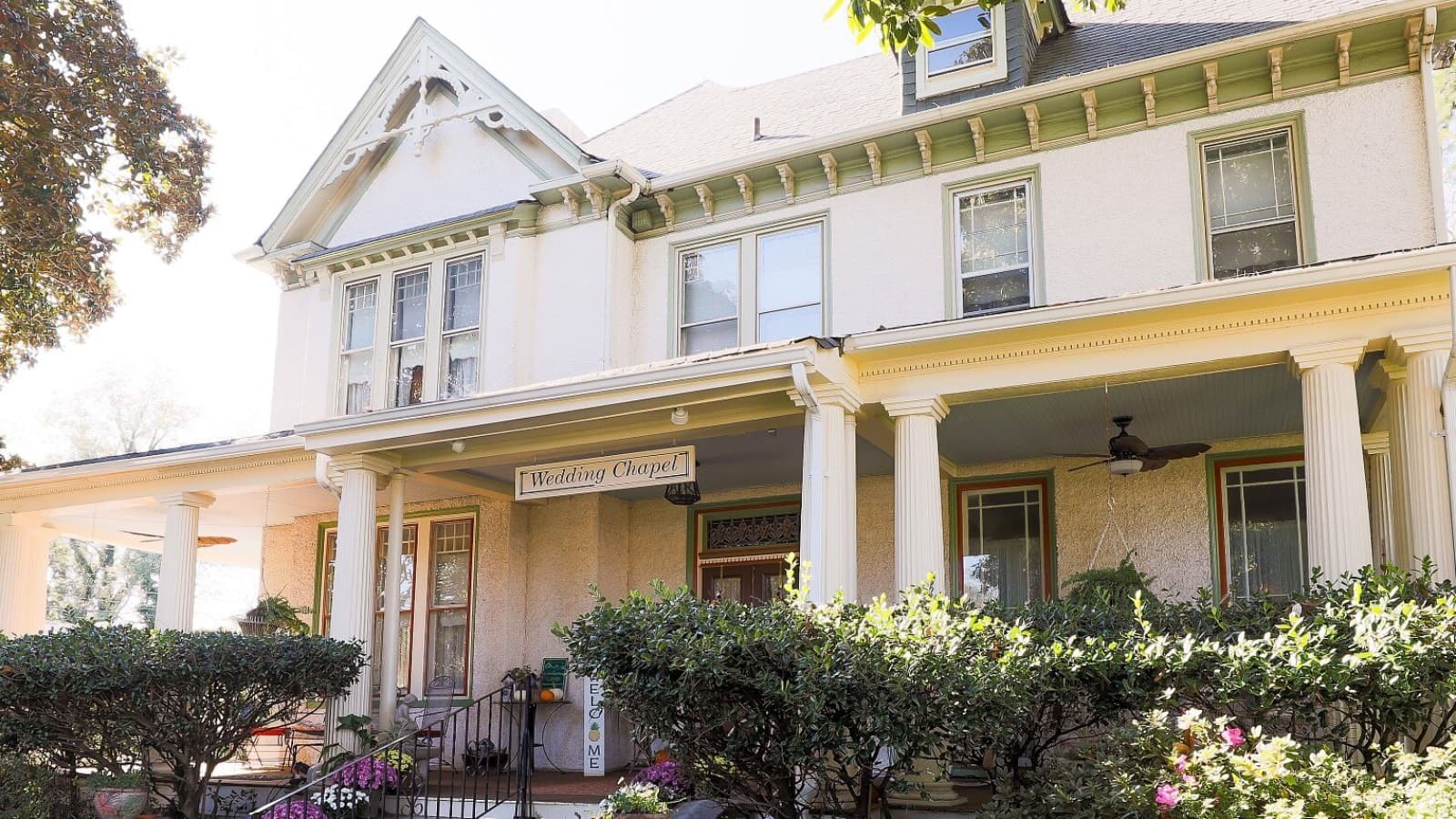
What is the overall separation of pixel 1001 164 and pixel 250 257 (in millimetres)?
9383

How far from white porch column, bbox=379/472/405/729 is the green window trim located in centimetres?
775

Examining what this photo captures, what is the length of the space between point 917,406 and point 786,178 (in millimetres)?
3580

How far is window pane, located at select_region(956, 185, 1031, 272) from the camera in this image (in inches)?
419

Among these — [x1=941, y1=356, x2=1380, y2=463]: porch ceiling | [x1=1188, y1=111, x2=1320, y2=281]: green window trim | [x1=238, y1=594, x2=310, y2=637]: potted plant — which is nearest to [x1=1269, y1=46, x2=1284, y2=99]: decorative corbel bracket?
[x1=1188, y1=111, x2=1320, y2=281]: green window trim

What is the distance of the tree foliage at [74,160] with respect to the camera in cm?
1331

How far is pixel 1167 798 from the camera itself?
5.93m

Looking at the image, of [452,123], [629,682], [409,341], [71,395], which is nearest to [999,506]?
[629,682]

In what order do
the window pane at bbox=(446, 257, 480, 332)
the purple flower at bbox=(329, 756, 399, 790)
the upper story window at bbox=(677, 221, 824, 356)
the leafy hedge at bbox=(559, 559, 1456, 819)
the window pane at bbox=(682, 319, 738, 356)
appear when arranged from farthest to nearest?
1. the window pane at bbox=(446, 257, 480, 332)
2. the window pane at bbox=(682, 319, 738, 356)
3. the upper story window at bbox=(677, 221, 824, 356)
4. the purple flower at bbox=(329, 756, 399, 790)
5. the leafy hedge at bbox=(559, 559, 1456, 819)

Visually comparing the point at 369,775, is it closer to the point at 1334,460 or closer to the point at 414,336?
the point at 414,336

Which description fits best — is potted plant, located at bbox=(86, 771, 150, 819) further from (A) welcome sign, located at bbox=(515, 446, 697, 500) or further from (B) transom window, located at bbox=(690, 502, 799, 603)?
(B) transom window, located at bbox=(690, 502, 799, 603)

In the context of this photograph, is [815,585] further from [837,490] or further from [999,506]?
[999,506]

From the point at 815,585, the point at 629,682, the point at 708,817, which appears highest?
the point at 815,585

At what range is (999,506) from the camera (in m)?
11.6

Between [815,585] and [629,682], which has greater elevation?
[815,585]
